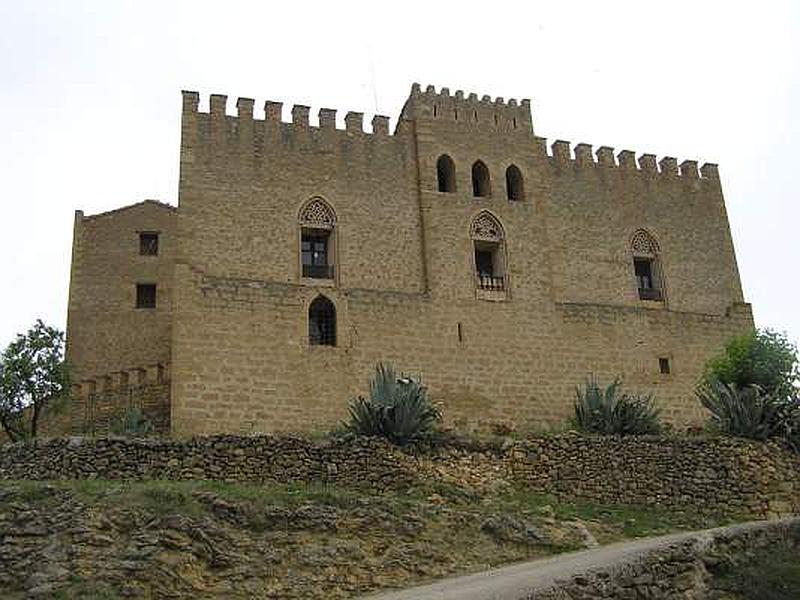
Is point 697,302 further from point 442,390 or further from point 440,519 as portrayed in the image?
point 440,519

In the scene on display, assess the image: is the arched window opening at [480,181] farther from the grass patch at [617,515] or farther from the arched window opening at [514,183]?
the grass patch at [617,515]

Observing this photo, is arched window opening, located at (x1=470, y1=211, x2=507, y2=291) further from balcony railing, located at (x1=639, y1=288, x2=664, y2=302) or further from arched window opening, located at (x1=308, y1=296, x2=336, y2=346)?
balcony railing, located at (x1=639, y1=288, x2=664, y2=302)

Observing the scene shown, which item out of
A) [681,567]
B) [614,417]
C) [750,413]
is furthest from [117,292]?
[681,567]

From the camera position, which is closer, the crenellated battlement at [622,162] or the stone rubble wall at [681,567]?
the stone rubble wall at [681,567]

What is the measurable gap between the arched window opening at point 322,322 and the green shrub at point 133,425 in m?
3.91

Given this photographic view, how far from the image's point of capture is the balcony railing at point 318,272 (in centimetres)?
2256

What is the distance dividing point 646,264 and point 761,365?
6054 millimetres

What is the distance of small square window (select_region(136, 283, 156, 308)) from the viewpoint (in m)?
28.6

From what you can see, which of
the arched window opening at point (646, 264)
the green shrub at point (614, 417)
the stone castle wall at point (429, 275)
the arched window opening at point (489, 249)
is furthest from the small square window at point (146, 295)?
the green shrub at point (614, 417)

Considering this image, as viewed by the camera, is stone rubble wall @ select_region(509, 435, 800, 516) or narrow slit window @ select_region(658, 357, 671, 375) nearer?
stone rubble wall @ select_region(509, 435, 800, 516)

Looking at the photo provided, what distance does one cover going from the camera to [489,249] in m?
24.3

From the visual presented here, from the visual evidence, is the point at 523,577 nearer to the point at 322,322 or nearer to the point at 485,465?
the point at 485,465

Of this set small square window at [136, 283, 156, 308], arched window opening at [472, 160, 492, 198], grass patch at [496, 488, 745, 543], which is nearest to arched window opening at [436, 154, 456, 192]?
arched window opening at [472, 160, 492, 198]

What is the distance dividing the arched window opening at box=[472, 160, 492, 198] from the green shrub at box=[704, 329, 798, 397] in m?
6.97
